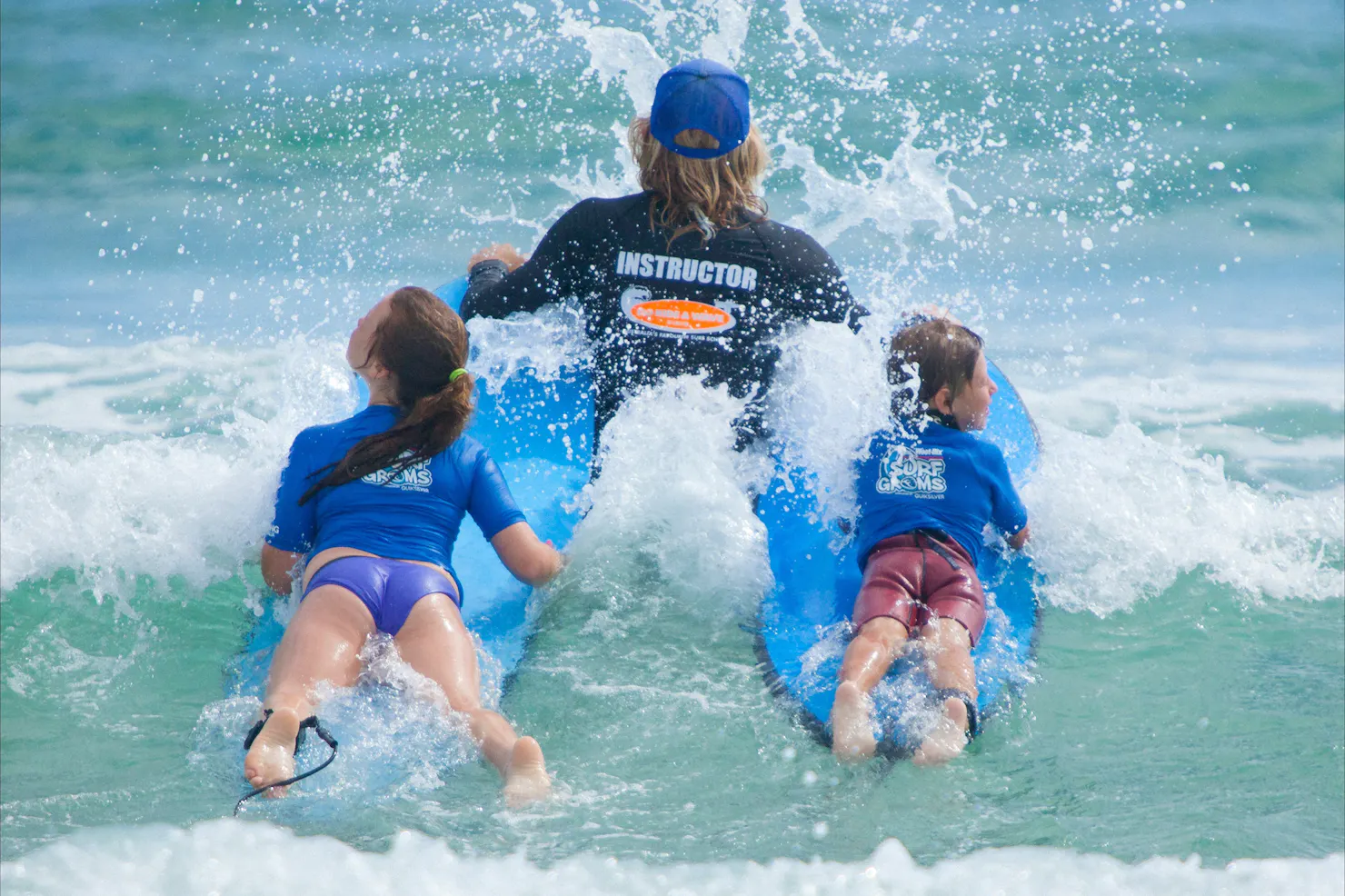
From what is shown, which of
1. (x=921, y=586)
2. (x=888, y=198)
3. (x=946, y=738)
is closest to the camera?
(x=946, y=738)

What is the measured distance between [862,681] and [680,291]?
1.46 meters

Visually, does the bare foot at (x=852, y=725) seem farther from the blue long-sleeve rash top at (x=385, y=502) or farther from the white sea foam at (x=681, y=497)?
the blue long-sleeve rash top at (x=385, y=502)

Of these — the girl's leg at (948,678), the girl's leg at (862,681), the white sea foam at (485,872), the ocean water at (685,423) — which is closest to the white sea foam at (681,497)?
the ocean water at (685,423)

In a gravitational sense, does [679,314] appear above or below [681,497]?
above

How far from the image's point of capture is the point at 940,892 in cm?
290

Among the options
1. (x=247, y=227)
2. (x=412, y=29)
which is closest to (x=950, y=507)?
(x=247, y=227)

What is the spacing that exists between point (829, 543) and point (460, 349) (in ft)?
4.66

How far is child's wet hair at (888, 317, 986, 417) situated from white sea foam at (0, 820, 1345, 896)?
144 cm

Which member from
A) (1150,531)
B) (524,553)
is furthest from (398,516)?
(1150,531)

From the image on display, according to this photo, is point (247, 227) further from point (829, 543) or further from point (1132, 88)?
point (1132, 88)

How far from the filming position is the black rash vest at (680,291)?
13.4 ft

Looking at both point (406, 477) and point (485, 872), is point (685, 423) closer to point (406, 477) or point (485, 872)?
point (406, 477)

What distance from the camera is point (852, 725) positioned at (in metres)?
3.21

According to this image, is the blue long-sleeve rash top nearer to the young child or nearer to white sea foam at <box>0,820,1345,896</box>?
white sea foam at <box>0,820,1345,896</box>
